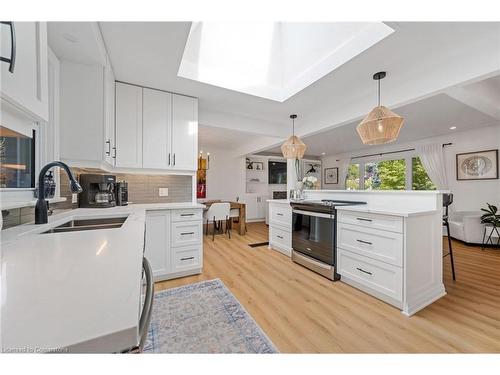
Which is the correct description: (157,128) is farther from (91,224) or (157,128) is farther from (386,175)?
(386,175)

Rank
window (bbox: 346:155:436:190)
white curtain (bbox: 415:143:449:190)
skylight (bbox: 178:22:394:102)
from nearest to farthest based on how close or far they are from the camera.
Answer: skylight (bbox: 178:22:394:102) → white curtain (bbox: 415:143:449:190) → window (bbox: 346:155:436:190)

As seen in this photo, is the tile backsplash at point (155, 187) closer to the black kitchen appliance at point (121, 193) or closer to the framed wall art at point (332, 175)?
the black kitchen appliance at point (121, 193)

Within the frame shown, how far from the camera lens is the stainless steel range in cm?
249

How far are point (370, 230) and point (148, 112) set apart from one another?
2.85m

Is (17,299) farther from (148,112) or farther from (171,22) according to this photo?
(148,112)

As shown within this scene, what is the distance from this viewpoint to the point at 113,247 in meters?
0.76

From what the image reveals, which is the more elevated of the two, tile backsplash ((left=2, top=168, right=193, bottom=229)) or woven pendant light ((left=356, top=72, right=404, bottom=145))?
woven pendant light ((left=356, top=72, right=404, bottom=145))

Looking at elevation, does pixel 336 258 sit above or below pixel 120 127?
below

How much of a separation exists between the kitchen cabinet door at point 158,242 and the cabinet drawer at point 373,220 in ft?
6.65

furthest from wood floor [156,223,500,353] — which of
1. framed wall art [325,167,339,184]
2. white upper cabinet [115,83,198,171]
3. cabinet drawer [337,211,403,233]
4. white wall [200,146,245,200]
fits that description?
framed wall art [325,167,339,184]

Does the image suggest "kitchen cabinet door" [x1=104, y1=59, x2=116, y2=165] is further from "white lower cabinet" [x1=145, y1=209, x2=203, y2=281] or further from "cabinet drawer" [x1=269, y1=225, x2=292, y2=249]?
"cabinet drawer" [x1=269, y1=225, x2=292, y2=249]

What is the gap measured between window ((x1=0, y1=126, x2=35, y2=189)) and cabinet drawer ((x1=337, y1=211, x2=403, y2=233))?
2728mm
